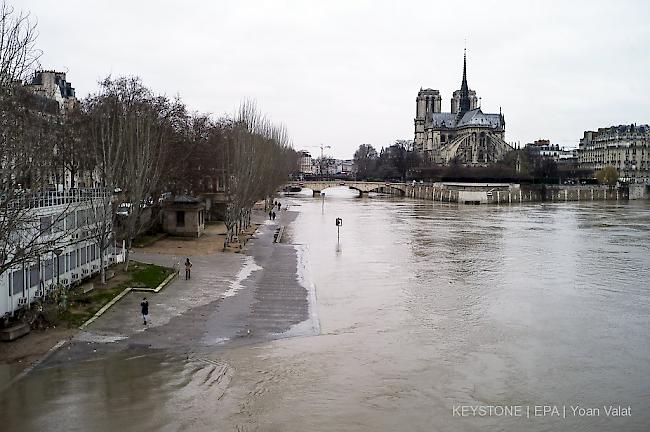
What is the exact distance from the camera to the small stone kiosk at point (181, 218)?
42.5 meters

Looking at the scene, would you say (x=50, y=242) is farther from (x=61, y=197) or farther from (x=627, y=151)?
(x=627, y=151)

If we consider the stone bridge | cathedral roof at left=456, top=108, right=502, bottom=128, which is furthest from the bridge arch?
cathedral roof at left=456, top=108, right=502, bottom=128

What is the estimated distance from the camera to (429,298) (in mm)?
25844

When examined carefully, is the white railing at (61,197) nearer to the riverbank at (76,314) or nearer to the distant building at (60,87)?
the riverbank at (76,314)

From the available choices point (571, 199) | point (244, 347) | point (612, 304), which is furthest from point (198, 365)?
point (571, 199)

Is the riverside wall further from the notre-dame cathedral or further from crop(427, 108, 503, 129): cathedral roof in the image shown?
crop(427, 108, 503, 129): cathedral roof

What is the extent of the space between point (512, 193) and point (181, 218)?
75.7 m

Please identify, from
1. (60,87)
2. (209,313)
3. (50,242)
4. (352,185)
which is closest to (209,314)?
(209,313)

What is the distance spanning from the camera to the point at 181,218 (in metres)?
42.9

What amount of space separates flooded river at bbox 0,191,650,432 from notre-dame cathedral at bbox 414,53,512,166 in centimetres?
12694

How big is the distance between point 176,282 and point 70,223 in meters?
4.81

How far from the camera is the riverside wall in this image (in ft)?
336

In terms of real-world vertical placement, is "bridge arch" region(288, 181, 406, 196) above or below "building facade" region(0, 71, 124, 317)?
above

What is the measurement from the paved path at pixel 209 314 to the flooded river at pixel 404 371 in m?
0.69
